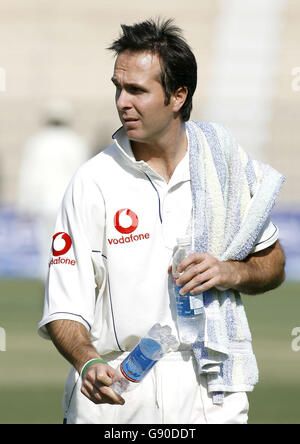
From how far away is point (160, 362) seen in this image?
4758mm

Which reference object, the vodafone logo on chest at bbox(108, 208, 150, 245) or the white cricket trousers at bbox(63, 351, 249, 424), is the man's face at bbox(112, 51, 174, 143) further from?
the white cricket trousers at bbox(63, 351, 249, 424)

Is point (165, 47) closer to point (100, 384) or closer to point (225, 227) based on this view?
point (225, 227)

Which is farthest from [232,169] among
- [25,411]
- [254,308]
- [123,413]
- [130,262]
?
[254,308]

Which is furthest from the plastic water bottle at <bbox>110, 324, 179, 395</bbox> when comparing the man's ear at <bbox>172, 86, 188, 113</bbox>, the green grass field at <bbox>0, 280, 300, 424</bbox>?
the green grass field at <bbox>0, 280, 300, 424</bbox>

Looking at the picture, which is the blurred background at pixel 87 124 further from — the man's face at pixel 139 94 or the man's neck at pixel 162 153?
the man's face at pixel 139 94

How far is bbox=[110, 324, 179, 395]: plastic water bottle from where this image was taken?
4.33 metres

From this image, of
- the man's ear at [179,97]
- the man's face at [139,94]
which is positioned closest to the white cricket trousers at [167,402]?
the man's face at [139,94]

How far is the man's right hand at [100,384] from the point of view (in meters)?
4.27

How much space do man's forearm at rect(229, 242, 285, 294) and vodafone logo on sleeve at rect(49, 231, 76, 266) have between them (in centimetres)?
74

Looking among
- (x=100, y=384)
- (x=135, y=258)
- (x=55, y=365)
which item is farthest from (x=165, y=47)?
(x=55, y=365)

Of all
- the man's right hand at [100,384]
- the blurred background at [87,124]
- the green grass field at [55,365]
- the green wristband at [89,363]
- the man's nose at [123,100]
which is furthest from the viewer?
the blurred background at [87,124]

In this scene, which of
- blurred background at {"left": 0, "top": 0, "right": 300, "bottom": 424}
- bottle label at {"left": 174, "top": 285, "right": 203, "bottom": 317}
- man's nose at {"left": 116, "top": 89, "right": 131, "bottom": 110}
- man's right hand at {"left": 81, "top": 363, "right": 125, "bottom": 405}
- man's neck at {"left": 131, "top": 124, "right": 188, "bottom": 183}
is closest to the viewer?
man's right hand at {"left": 81, "top": 363, "right": 125, "bottom": 405}

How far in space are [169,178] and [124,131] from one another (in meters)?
0.31

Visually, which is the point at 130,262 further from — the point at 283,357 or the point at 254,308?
the point at 254,308
